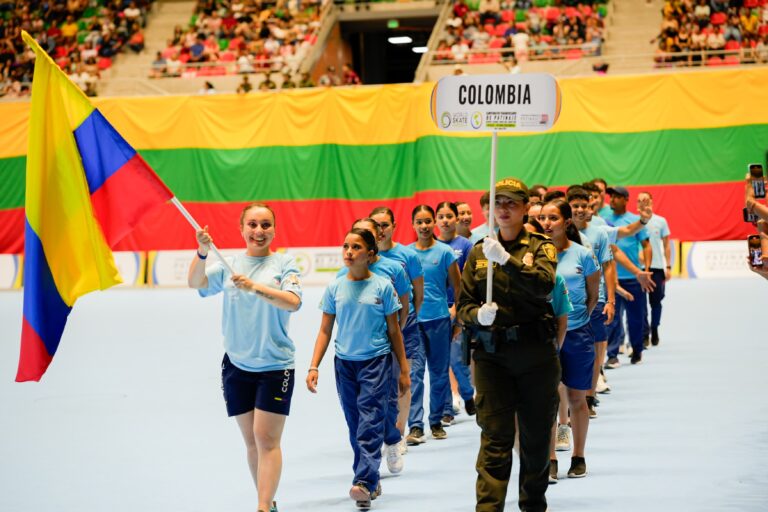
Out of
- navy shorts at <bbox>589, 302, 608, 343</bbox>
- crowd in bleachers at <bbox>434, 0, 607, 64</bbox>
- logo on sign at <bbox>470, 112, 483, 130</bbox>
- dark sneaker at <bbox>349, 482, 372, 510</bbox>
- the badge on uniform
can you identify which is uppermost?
crowd in bleachers at <bbox>434, 0, 607, 64</bbox>

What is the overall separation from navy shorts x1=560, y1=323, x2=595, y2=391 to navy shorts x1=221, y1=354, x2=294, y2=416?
2.09 metres

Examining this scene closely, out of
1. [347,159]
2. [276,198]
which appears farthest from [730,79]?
[276,198]

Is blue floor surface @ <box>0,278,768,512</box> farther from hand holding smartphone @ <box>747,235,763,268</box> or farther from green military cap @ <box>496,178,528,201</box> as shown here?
green military cap @ <box>496,178,528,201</box>

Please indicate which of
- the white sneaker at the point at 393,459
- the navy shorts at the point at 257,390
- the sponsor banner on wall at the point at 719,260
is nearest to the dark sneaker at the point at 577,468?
the white sneaker at the point at 393,459

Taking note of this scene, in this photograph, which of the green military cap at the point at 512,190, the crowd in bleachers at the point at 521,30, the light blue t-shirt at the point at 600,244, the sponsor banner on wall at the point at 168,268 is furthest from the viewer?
the crowd in bleachers at the point at 521,30

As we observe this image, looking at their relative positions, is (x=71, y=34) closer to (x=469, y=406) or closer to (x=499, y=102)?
(x=469, y=406)

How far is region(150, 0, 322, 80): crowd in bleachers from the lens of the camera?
30.1 metres

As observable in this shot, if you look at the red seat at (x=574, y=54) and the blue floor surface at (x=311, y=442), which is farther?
the red seat at (x=574, y=54)

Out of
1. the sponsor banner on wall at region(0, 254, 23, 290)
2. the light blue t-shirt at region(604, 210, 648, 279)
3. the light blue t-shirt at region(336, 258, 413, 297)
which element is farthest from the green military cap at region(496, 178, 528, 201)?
the sponsor banner on wall at region(0, 254, 23, 290)

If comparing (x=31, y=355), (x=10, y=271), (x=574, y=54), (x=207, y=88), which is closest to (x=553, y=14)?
(x=574, y=54)

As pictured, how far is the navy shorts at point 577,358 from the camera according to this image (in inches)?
265

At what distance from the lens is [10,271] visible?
89.2 feet

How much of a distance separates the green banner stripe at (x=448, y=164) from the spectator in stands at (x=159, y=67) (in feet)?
10.9

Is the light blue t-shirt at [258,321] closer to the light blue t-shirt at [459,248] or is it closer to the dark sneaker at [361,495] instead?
the dark sneaker at [361,495]
